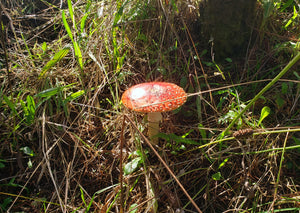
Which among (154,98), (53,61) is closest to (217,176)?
(154,98)

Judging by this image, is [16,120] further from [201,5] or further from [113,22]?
[201,5]

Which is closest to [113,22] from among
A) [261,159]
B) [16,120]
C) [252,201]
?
[16,120]

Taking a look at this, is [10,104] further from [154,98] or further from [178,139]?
[178,139]

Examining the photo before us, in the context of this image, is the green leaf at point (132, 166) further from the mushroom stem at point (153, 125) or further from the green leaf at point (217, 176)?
the green leaf at point (217, 176)

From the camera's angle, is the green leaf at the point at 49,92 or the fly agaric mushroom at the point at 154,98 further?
the green leaf at the point at 49,92

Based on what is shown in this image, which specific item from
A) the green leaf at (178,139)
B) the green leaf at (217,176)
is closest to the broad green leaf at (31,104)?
the green leaf at (178,139)

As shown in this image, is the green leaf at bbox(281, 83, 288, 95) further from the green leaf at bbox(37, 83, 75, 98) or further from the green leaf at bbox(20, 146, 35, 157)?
the green leaf at bbox(20, 146, 35, 157)
